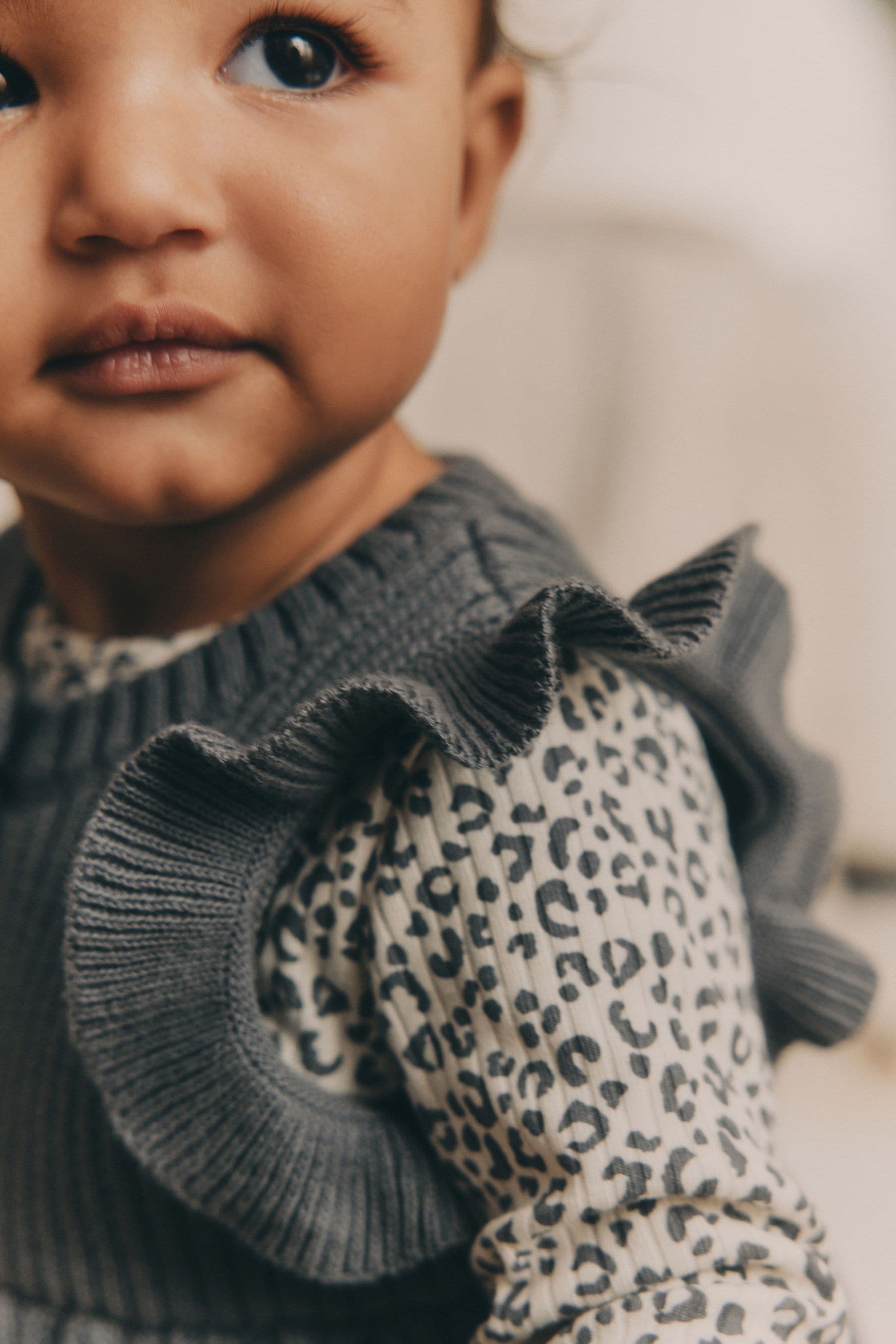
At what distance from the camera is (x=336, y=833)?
1.37 feet

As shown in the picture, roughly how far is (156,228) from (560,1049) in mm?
247

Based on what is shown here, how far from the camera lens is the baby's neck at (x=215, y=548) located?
47 centimetres

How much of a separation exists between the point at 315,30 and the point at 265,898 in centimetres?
26

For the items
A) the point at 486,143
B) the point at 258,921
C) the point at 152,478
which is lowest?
the point at 258,921

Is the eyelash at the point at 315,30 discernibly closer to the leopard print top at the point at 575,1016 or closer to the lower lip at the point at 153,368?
the lower lip at the point at 153,368

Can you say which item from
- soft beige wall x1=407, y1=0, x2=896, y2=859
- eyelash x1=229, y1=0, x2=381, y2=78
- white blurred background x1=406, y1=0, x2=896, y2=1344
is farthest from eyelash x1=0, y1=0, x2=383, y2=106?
soft beige wall x1=407, y1=0, x2=896, y2=859

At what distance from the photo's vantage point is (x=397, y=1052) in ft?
1.31

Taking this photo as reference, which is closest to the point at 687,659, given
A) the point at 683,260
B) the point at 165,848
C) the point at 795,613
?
the point at 165,848

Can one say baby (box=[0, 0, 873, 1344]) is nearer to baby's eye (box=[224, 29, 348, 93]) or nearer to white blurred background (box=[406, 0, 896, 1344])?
baby's eye (box=[224, 29, 348, 93])

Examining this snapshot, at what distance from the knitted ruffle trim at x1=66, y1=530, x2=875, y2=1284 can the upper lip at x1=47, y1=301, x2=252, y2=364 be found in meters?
0.11

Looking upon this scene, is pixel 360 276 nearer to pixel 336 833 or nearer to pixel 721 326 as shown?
pixel 336 833

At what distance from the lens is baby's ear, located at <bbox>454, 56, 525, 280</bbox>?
50 centimetres

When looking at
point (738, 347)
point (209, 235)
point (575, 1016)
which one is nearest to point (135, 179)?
point (209, 235)

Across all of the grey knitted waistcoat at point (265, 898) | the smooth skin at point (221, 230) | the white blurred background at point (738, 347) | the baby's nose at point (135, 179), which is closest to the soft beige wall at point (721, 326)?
the white blurred background at point (738, 347)
